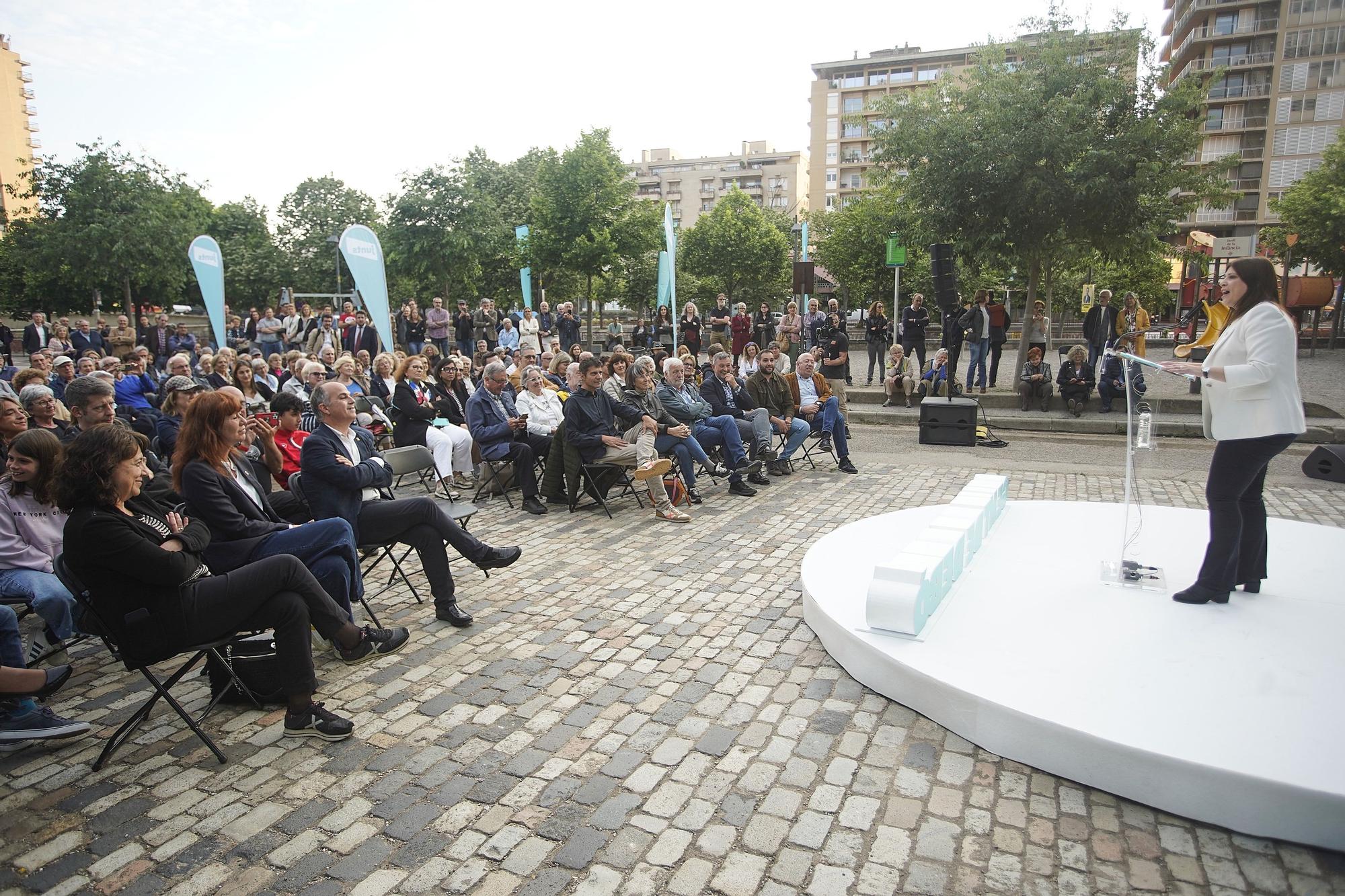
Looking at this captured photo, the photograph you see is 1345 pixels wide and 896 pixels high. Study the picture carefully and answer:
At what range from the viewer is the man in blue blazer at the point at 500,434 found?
8094 mm

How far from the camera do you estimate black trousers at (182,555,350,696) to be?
3.44 metres

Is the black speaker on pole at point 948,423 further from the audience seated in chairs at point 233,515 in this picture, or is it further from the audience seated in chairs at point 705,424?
the audience seated in chairs at point 233,515

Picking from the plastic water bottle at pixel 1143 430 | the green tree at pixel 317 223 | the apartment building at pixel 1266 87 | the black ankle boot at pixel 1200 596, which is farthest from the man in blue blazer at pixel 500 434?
the apartment building at pixel 1266 87

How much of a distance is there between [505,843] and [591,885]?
1.32 ft

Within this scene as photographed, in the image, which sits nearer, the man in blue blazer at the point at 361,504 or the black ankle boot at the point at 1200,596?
the black ankle boot at the point at 1200,596

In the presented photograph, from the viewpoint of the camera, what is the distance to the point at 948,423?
39.4ft

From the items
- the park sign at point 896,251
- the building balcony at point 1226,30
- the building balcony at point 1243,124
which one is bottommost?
the park sign at point 896,251

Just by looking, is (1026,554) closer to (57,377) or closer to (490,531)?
(490,531)

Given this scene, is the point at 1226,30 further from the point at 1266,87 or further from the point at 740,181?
the point at 740,181

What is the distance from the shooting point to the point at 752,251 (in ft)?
150

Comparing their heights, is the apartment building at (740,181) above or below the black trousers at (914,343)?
above

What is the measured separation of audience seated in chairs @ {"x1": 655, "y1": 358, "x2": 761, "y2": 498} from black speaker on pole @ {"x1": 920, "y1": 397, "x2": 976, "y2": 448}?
4.40 metres

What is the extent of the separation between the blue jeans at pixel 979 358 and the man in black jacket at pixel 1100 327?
5.97 ft

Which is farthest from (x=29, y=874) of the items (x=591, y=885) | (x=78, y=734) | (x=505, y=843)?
(x=591, y=885)
